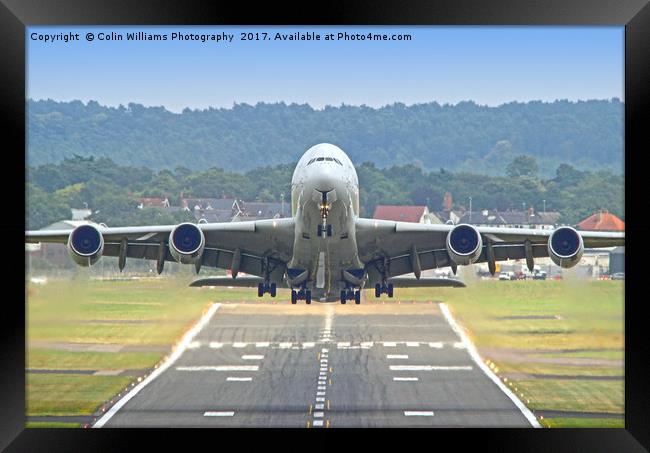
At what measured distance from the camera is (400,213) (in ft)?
154

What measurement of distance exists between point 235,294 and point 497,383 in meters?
9.56

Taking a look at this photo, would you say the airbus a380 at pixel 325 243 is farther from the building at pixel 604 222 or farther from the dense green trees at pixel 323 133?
the dense green trees at pixel 323 133

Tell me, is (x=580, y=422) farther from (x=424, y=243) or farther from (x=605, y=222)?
(x=605, y=222)

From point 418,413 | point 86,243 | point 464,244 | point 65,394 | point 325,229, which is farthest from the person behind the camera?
point 418,413

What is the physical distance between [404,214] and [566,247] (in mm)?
21169

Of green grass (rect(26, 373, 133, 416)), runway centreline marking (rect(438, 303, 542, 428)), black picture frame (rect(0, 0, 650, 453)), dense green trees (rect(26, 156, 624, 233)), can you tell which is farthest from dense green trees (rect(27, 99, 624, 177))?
black picture frame (rect(0, 0, 650, 453))

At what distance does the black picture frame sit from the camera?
17.0m

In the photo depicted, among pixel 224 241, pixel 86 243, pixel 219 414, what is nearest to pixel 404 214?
pixel 219 414

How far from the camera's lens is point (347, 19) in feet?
57.3

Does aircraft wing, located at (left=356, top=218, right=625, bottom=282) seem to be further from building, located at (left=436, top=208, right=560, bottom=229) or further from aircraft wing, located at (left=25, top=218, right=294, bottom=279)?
building, located at (left=436, top=208, right=560, bottom=229)

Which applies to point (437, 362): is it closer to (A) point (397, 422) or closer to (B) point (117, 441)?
(A) point (397, 422)

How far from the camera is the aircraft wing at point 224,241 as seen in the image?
88.4 feet

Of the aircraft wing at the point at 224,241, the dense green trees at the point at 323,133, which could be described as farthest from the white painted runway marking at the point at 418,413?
the dense green trees at the point at 323,133

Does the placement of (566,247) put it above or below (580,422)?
above
